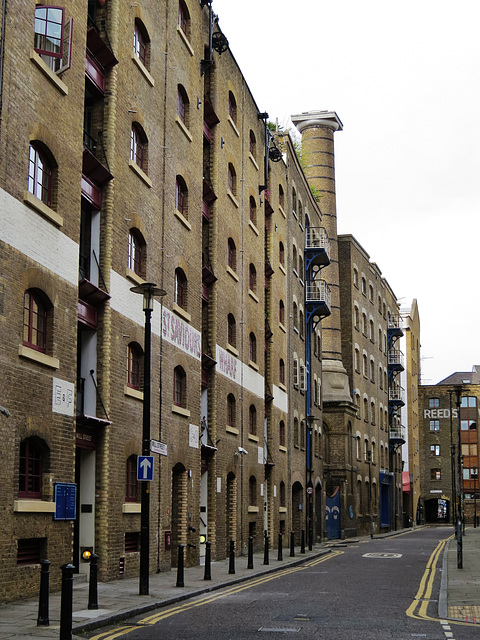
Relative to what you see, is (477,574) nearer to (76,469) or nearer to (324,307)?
(76,469)

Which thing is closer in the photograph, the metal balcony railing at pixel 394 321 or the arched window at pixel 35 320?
the arched window at pixel 35 320

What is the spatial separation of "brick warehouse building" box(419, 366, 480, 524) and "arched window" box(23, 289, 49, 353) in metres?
83.9

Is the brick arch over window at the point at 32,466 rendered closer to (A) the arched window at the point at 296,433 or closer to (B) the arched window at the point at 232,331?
(B) the arched window at the point at 232,331

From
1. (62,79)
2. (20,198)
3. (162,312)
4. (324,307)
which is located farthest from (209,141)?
(324,307)

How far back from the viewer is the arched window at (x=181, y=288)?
25.2 metres

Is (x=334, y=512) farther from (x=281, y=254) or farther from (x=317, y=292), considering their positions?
(x=281, y=254)

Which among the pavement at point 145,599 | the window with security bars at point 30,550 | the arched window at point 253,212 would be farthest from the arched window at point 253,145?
the window with security bars at point 30,550

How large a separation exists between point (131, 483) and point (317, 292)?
26.9 meters

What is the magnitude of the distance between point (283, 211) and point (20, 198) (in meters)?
26.5

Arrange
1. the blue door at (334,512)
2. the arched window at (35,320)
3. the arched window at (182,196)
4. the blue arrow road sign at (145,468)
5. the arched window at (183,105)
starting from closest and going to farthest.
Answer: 1. the arched window at (35,320)
2. the blue arrow road sign at (145,468)
3. the arched window at (182,196)
4. the arched window at (183,105)
5. the blue door at (334,512)

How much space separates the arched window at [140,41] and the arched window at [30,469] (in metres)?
10.9

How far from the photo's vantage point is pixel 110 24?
67.5 ft

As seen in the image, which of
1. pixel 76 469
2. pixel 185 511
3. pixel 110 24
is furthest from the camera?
pixel 185 511

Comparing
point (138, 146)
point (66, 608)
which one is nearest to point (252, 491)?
point (138, 146)
